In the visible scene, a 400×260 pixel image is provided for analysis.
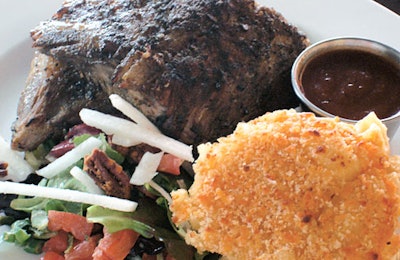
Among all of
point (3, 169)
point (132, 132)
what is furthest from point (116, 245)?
point (3, 169)

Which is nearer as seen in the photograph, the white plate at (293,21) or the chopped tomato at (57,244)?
the chopped tomato at (57,244)

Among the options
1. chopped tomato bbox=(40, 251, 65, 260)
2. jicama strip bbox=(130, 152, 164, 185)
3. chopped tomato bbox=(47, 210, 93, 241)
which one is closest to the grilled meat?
jicama strip bbox=(130, 152, 164, 185)

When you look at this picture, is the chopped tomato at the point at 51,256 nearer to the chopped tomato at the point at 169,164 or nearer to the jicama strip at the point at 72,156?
the jicama strip at the point at 72,156

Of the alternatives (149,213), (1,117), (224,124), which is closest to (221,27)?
(224,124)

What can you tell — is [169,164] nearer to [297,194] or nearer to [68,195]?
[68,195]

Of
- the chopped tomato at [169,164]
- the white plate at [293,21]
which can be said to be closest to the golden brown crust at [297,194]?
the chopped tomato at [169,164]

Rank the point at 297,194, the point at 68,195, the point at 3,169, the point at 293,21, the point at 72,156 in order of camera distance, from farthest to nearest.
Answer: the point at 293,21 → the point at 3,169 → the point at 72,156 → the point at 68,195 → the point at 297,194

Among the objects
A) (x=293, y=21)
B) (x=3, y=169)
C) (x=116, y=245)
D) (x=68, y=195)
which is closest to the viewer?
(x=116, y=245)
